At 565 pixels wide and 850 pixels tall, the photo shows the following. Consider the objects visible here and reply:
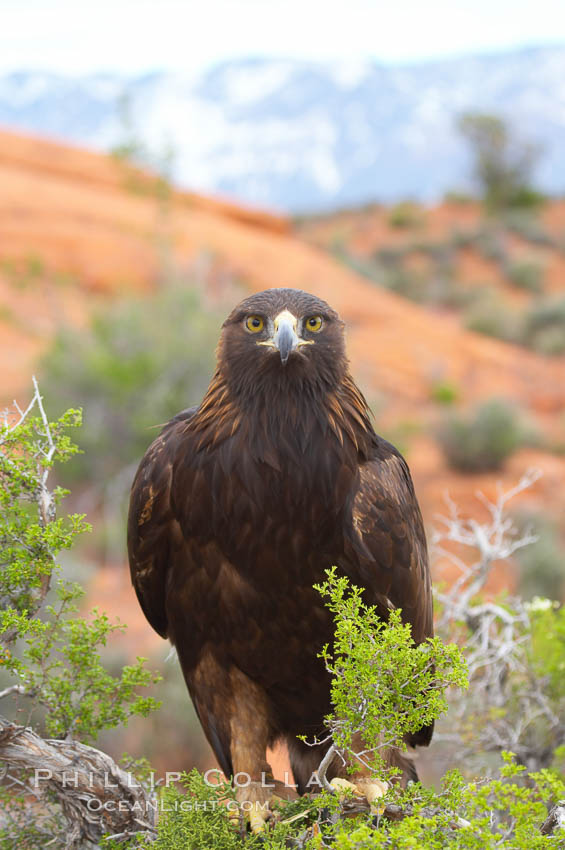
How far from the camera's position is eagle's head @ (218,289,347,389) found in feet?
10.7

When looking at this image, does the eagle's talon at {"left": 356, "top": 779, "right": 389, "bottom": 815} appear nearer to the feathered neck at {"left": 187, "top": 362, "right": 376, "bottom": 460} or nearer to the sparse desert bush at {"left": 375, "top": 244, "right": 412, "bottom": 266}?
the feathered neck at {"left": 187, "top": 362, "right": 376, "bottom": 460}

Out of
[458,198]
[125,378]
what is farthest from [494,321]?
[458,198]

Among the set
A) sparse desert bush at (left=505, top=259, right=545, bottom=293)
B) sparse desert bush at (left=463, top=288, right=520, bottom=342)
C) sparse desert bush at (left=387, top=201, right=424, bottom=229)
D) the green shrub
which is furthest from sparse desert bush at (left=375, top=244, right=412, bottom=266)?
the green shrub

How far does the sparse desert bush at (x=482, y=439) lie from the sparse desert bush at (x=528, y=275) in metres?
20.9

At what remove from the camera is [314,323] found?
3354mm

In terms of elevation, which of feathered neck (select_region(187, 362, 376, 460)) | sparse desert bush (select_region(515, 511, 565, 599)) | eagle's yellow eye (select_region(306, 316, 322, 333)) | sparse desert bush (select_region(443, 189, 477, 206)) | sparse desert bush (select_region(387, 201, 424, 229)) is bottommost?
feathered neck (select_region(187, 362, 376, 460))

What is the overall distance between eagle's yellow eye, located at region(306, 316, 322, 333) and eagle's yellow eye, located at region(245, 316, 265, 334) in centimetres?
19

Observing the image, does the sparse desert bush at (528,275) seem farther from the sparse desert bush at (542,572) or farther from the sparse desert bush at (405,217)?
the sparse desert bush at (542,572)

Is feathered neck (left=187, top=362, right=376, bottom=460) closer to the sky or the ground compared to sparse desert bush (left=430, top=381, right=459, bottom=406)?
closer to the ground

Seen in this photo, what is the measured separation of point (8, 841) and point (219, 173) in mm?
154858

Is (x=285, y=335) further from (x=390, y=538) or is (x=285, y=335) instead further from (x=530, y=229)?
(x=530, y=229)

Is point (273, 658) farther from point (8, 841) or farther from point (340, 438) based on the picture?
point (8, 841)

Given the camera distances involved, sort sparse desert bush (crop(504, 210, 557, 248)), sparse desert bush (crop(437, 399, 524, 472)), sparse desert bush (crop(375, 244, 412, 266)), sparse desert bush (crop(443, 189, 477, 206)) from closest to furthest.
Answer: sparse desert bush (crop(437, 399, 524, 472)), sparse desert bush (crop(375, 244, 412, 266)), sparse desert bush (crop(504, 210, 557, 248)), sparse desert bush (crop(443, 189, 477, 206))

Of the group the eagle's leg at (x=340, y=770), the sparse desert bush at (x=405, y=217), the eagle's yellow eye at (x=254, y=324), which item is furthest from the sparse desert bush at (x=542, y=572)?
the sparse desert bush at (x=405, y=217)
